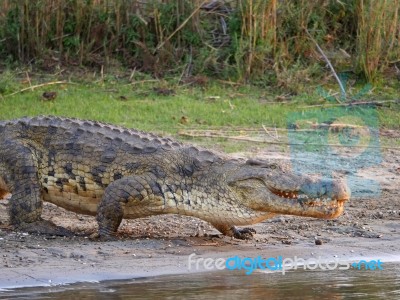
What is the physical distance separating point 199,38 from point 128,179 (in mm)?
5444

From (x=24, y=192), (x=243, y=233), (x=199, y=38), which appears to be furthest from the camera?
(x=199, y=38)

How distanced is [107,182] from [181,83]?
4756mm

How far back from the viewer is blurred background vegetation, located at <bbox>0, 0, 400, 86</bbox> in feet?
36.7

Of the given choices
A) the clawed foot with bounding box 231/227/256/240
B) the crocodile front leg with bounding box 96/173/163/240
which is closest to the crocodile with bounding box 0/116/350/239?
the crocodile front leg with bounding box 96/173/163/240

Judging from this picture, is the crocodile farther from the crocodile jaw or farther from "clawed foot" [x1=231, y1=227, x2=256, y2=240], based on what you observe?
"clawed foot" [x1=231, y1=227, x2=256, y2=240]

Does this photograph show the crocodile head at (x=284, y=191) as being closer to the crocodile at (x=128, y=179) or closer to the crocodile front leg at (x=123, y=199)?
the crocodile at (x=128, y=179)

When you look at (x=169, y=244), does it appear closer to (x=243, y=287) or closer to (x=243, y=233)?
(x=243, y=233)

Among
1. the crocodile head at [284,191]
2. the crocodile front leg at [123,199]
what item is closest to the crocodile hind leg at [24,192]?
the crocodile front leg at [123,199]

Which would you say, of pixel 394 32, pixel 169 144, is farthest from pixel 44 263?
pixel 394 32

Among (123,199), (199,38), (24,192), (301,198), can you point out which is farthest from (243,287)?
(199,38)

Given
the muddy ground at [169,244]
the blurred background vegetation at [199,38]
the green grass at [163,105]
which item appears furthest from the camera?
the blurred background vegetation at [199,38]

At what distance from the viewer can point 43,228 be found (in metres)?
6.51

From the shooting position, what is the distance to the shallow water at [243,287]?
544cm

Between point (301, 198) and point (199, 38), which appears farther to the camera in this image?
point (199, 38)
